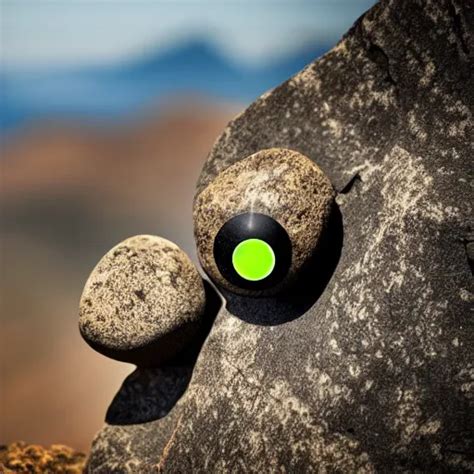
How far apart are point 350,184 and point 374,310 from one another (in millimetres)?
452

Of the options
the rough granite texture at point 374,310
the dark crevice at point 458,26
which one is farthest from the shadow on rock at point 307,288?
the dark crevice at point 458,26

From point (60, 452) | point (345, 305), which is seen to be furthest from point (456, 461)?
point (60, 452)

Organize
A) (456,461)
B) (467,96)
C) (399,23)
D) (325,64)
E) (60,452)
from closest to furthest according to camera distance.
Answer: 1. (456,461)
2. (467,96)
3. (399,23)
4. (325,64)
5. (60,452)

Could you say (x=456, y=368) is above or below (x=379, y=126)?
below

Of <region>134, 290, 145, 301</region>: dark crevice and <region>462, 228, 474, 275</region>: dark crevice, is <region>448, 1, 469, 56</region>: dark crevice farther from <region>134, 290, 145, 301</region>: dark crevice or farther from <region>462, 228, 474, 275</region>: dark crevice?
<region>134, 290, 145, 301</region>: dark crevice

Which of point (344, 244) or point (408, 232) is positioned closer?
point (408, 232)

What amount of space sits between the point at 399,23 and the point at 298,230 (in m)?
0.78

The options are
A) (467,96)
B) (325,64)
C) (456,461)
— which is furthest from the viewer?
(325,64)

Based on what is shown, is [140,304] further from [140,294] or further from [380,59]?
[380,59]

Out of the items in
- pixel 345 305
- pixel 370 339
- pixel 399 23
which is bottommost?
pixel 370 339

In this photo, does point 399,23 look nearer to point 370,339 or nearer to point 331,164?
point 331,164

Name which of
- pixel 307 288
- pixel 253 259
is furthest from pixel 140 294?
pixel 307 288

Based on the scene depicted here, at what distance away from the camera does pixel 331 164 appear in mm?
2342

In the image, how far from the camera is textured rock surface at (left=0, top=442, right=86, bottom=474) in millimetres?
2730
